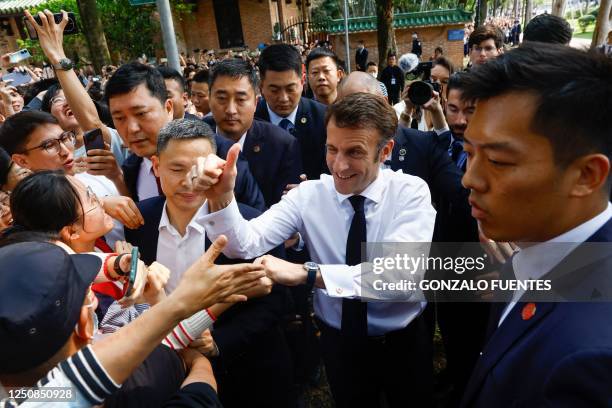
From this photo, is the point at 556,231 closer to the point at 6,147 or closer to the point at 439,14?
the point at 6,147

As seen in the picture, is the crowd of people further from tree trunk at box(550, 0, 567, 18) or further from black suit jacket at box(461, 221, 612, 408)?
tree trunk at box(550, 0, 567, 18)

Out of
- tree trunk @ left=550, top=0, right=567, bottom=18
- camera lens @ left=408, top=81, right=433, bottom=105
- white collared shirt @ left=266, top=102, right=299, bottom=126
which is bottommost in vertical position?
white collared shirt @ left=266, top=102, right=299, bottom=126

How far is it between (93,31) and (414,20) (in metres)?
14.2

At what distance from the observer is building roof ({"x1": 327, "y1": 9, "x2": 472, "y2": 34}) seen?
17625 millimetres

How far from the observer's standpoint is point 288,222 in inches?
80.4

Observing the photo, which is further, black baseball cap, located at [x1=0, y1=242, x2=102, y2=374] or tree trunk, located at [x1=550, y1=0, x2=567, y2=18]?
tree trunk, located at [x1=550, y1=0, x2=567, y2=18]

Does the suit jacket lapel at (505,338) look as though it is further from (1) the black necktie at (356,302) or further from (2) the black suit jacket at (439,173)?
(2) the black suit jacket at (439,173)

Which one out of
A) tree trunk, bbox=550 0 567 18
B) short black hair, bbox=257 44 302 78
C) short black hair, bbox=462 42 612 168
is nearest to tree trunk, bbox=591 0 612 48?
tree trunk, bbox=550 0 567 18

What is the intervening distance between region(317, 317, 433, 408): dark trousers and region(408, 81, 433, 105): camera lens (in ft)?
4.95

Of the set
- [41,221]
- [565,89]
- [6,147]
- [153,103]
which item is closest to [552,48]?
[565,89]

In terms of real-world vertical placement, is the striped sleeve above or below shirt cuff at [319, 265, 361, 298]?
above

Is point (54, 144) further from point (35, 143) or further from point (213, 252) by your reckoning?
point (213, 252)

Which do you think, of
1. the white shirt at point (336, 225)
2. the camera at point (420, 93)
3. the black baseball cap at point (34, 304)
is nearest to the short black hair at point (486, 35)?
the camera at point (420, 93)

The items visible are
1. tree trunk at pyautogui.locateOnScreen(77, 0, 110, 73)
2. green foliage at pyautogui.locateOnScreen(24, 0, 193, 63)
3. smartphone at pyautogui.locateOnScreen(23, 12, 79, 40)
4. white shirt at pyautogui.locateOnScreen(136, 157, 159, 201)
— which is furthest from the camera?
green foliage at pyautogui.locateOnScreen(24, 0, 193, 63)
